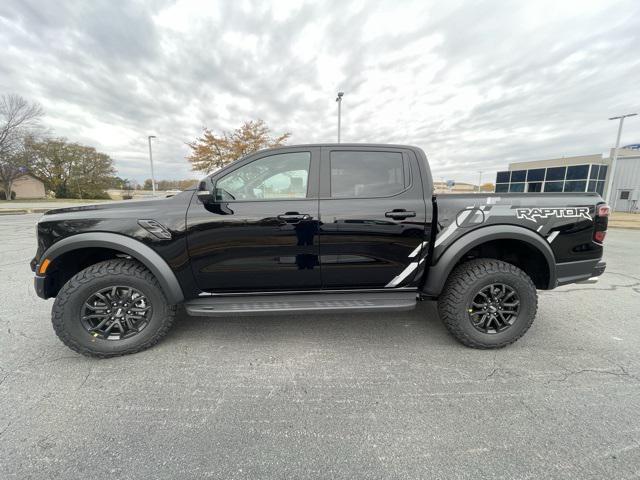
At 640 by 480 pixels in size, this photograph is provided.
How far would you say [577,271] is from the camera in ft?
8.88

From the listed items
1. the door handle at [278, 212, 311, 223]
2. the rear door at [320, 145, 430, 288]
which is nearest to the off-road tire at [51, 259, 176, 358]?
the door handle at [278, 212, 311, 223]

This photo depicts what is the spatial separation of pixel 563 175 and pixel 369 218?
100.0 feet

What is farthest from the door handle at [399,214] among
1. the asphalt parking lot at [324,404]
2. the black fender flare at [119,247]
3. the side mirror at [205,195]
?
the black fender flare at [119,247]

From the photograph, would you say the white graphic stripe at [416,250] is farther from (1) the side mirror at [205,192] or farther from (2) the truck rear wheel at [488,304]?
(1) the side mirror at [205,192]

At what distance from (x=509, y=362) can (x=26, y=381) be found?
13.0 feet

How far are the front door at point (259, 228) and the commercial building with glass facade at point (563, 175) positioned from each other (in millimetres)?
28719

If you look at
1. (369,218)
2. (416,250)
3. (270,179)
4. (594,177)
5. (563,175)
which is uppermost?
(563,175)

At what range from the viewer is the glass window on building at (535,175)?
25766 mm

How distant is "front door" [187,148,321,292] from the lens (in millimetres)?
2451

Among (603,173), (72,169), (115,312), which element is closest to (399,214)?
(115,312)

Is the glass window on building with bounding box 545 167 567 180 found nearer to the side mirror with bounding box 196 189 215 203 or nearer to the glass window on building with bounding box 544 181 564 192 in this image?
Result: the glass window on building with bounding box 544 181 564 192

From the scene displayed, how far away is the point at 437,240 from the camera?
2.58 metres

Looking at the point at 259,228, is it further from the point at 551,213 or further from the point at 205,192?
the point at 551,213

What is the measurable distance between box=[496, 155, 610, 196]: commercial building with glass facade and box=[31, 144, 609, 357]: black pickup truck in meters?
27.6
